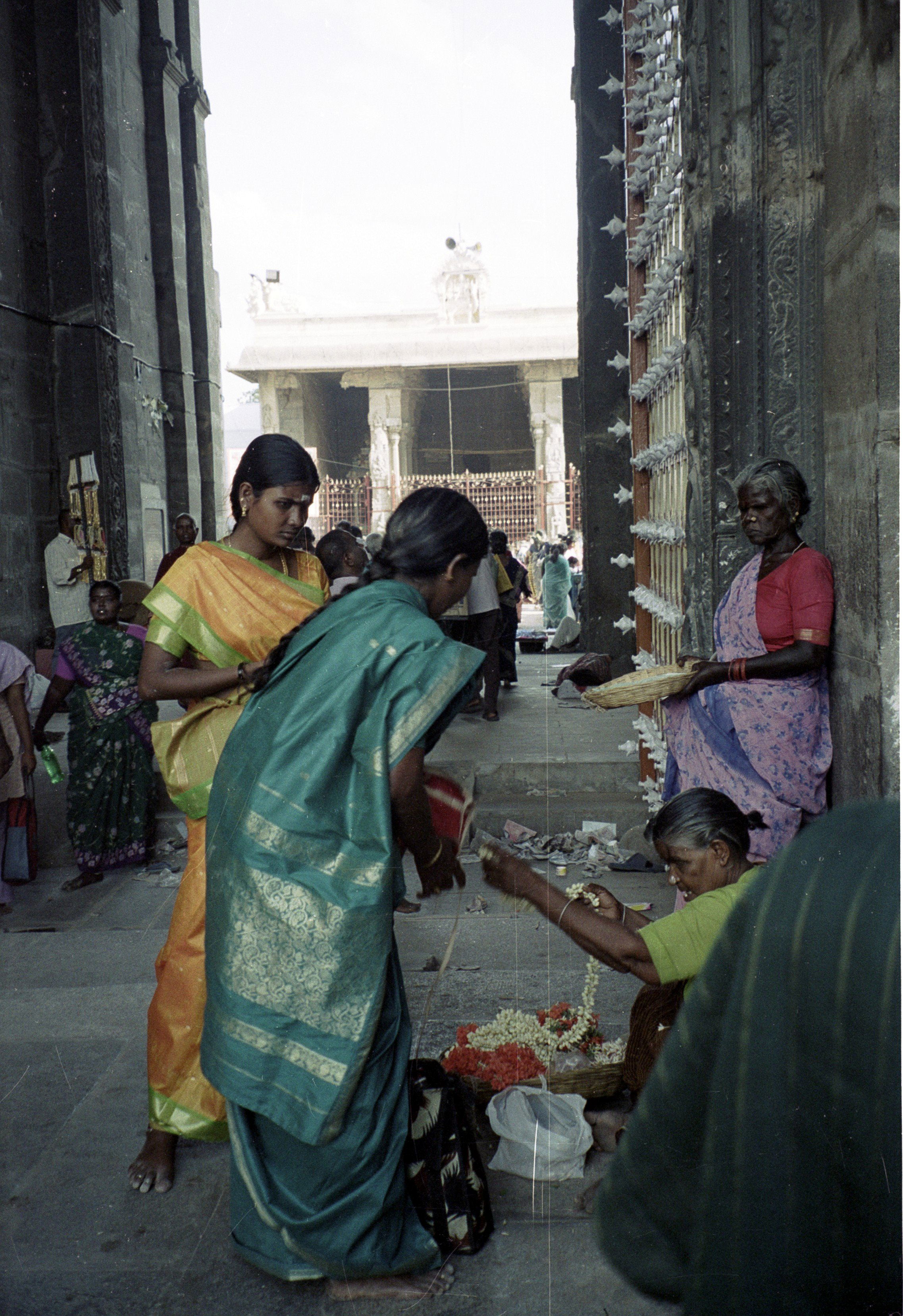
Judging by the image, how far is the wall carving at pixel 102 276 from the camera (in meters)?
9.35

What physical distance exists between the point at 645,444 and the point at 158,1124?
147 inches

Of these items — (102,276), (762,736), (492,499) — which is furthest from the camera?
(492,499)

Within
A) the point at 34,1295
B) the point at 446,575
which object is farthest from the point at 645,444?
the point at 34,1295

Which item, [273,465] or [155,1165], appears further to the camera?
[273,465]

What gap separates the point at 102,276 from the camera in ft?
31.5

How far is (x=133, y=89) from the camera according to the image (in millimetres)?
11336

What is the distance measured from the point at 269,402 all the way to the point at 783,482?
2059cm

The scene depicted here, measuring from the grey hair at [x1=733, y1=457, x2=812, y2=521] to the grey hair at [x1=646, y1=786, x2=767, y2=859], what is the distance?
1.08 meters

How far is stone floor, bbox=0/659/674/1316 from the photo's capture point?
2051 millimetres

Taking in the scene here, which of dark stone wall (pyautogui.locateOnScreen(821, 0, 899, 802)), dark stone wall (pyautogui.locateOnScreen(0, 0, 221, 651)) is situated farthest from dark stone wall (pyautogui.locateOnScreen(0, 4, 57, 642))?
dark stone wall (pyautogui.locateOnScreen(821, 0, 899, 802))

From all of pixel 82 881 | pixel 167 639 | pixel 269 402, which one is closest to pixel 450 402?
pixel 269 402

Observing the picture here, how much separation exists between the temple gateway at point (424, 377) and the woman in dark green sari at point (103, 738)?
15549 mm

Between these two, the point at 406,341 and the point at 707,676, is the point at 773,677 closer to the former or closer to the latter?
the point at 707,676

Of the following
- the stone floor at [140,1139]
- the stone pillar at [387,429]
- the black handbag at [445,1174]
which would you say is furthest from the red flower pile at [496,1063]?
the stone pillar at [387,429]
